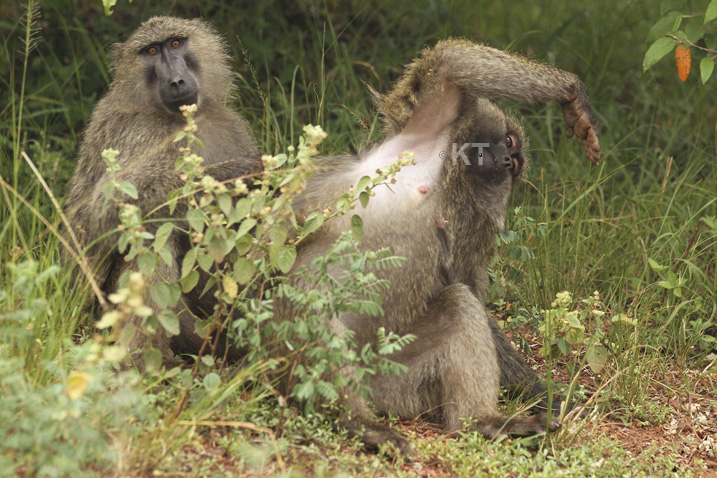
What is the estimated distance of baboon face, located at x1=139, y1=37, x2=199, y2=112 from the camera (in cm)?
348

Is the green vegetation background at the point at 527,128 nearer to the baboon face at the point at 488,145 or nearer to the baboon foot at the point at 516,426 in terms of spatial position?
the baboon face at the point at 488,145


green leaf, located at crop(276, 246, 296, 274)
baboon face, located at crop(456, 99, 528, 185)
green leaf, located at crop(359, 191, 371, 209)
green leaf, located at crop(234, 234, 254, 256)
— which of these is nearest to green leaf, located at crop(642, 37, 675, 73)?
baboon face, located at crop(456, 99, 528, 185)

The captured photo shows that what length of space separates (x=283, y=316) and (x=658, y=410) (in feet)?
4.94

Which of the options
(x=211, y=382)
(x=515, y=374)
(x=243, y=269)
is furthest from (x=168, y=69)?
(x=515, y=374)

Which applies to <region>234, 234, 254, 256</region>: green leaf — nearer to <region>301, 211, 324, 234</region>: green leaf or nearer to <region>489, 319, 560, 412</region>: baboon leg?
<region>301, 211, 324, 234</region>: green leaf

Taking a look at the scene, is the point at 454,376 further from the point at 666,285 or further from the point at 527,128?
the point at 527,128

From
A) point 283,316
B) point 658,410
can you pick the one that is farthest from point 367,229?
point 658,410

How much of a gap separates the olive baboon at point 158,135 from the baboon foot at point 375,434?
2.53 feet

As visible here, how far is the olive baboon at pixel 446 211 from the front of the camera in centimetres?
300

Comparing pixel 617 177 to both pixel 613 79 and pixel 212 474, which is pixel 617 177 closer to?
pixel 613 79

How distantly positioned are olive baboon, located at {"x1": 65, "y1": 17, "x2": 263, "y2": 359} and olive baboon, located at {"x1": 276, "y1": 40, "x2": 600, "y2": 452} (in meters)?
0.50

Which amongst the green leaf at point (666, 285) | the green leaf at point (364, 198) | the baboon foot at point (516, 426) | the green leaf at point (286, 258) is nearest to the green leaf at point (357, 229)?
the green leaf at point (364, 198)

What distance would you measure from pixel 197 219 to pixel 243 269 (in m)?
0.21

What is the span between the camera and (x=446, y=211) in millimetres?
3172
